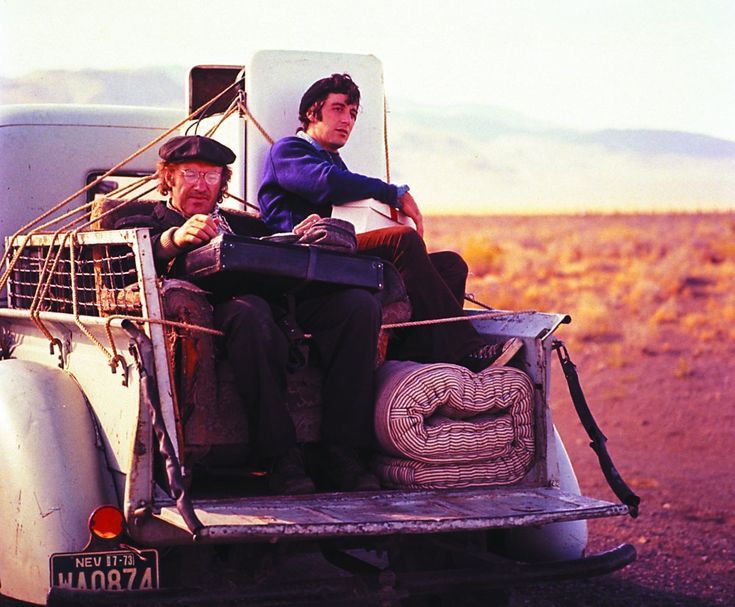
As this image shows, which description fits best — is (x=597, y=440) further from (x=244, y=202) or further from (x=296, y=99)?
(x=296, y=99)

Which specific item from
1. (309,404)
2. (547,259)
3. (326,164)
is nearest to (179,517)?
(309,404)

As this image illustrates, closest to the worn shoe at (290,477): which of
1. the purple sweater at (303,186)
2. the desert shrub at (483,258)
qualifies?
the purple sweater at (303,186)

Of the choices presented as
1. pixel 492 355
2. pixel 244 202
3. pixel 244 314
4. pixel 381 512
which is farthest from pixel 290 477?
pixel 244 202

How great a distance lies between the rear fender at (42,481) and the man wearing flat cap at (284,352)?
0.60 m

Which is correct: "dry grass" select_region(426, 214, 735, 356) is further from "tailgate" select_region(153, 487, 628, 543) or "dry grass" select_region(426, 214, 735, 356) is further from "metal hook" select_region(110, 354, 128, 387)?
"metal hook" select_region(110, 354, 128, 387)

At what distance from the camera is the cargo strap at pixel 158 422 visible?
3668mm

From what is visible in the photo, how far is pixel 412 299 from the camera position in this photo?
508 centimetres

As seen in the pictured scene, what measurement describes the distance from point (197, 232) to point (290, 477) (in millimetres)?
970

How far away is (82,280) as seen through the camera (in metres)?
4.74

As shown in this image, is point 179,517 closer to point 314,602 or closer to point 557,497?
point 314,602

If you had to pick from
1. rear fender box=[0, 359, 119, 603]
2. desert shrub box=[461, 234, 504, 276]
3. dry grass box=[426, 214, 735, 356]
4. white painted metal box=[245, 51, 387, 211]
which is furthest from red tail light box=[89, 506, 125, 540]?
desert shrub box=[461, 234, 504, 276]

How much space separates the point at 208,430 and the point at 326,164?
1.51 meters

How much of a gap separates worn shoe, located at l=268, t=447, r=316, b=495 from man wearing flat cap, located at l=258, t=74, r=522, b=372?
2.79ft

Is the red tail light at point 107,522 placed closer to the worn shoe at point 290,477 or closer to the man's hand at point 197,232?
the worn shoe at point 290,477
